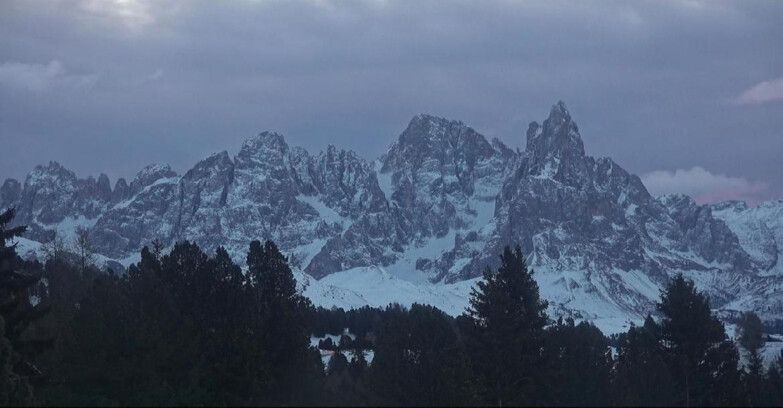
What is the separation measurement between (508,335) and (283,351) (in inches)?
475

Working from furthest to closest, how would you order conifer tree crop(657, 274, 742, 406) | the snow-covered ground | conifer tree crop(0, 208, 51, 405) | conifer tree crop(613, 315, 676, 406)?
1. the snow-covered ground
2. conifer tree crop(657, 274, 742, 406)
3. conifer tree crop(613, 315, 676, 406)
4. conifer tree crop(0, 208, 51, 405)

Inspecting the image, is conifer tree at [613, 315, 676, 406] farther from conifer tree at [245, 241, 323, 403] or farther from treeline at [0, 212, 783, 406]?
conifer tree at [245, 241, 323, 403]

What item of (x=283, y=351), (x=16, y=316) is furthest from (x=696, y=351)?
(x=16, y=316)

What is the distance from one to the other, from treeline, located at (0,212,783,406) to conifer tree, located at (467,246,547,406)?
0.09 meters

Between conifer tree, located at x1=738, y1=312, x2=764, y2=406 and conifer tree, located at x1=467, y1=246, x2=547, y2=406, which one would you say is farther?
conifer tree, located at x1=738, y1=312, x2=764, y2=406

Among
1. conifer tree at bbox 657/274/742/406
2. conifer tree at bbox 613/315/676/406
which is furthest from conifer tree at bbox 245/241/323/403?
conifer tree at bbox 657/274/742/406

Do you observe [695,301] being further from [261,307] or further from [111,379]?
[111,379]

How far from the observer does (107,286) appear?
192 feet

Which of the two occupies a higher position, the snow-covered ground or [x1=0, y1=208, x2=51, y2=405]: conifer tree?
the snow-covered ground

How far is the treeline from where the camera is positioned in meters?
52.3

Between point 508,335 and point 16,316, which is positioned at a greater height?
point 508,335

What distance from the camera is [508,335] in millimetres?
62625

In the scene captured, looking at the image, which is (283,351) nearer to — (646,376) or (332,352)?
(646,376)

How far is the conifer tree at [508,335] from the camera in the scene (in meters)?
61.1
